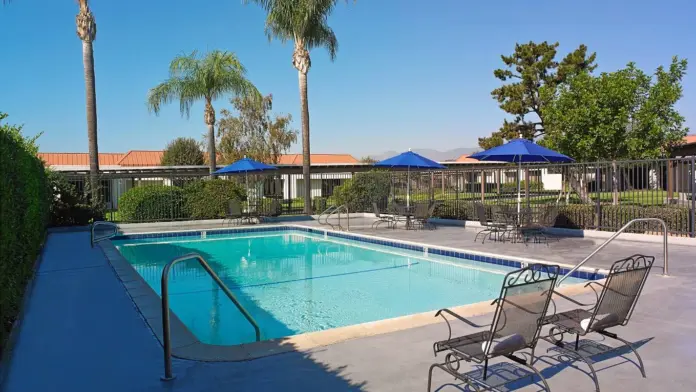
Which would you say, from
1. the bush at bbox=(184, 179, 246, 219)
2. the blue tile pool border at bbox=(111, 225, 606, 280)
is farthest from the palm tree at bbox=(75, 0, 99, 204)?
the blue tile pool border at bbox=(111, 225, 606, 280)

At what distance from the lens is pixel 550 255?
9.91m

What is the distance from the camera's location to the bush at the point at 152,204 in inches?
720

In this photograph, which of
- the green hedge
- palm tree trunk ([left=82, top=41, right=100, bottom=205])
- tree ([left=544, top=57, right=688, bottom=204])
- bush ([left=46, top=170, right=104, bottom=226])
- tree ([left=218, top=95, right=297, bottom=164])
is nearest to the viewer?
the green hedge

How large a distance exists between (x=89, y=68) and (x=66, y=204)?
5015mm

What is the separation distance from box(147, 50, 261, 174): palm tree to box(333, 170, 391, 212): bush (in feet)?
23.0

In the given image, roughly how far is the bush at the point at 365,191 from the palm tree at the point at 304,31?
1604 mm

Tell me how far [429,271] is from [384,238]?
11.1ft

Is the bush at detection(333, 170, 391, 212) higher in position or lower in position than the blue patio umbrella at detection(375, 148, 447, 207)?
lower

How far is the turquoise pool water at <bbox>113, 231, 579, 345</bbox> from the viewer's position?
272 inches

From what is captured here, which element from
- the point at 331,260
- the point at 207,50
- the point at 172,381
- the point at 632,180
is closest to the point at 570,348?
the point at 172,381

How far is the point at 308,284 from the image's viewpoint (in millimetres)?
9102

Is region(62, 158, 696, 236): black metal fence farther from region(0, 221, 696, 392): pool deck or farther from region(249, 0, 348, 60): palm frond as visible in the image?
region(0, 221, 696, 392): pool deck

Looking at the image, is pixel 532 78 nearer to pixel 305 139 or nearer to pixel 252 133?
pixel 305 139

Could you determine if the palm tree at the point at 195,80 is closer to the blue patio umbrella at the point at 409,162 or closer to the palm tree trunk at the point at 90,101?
the palm tree trunk at the point at 90,101
